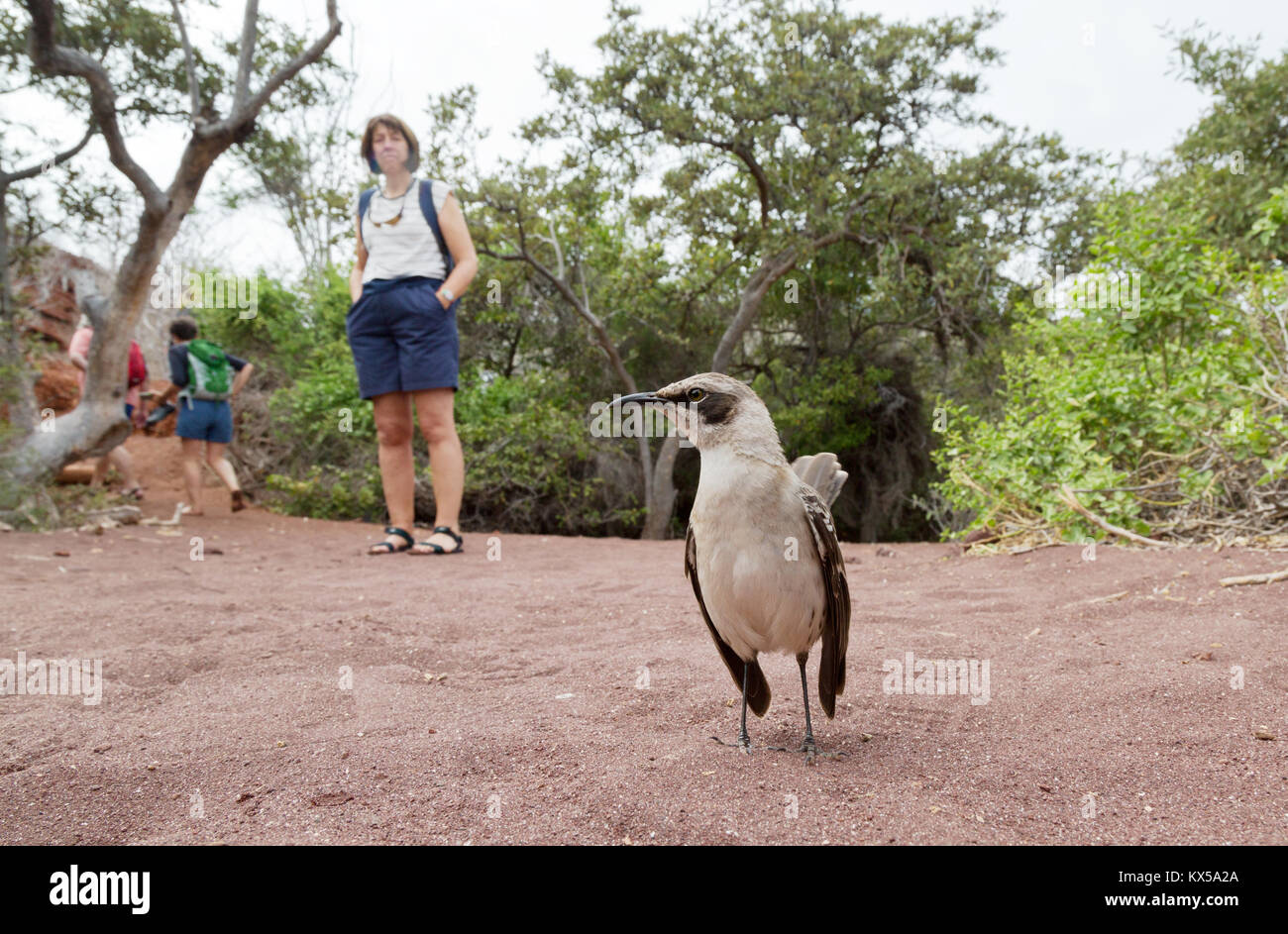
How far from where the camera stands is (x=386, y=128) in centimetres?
559

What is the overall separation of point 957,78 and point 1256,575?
9187 mm

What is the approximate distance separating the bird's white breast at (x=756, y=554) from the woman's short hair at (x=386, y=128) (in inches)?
181

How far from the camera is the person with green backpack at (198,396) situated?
829 centimetres

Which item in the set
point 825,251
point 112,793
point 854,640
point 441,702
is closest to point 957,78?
point 825,251

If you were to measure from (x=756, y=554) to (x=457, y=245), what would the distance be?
4.35m

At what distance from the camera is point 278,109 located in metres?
10.4

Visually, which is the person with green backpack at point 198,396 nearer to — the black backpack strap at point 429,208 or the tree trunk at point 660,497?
the black backpack strap at point 429,208

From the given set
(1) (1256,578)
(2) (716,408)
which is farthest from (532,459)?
(2) (716,408)

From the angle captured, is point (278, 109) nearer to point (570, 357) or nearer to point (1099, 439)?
point (570, 357)

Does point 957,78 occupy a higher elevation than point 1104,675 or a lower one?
higher

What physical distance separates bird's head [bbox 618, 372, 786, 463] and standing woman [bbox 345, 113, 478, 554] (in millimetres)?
3579

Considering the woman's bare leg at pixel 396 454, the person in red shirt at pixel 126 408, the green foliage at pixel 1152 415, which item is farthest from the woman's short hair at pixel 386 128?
the green foliage at pixel 1152 415

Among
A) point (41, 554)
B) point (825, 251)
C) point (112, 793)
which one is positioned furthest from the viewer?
point (825, 251)

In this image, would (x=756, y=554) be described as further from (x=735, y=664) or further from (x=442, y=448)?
(x=442, y=448)
